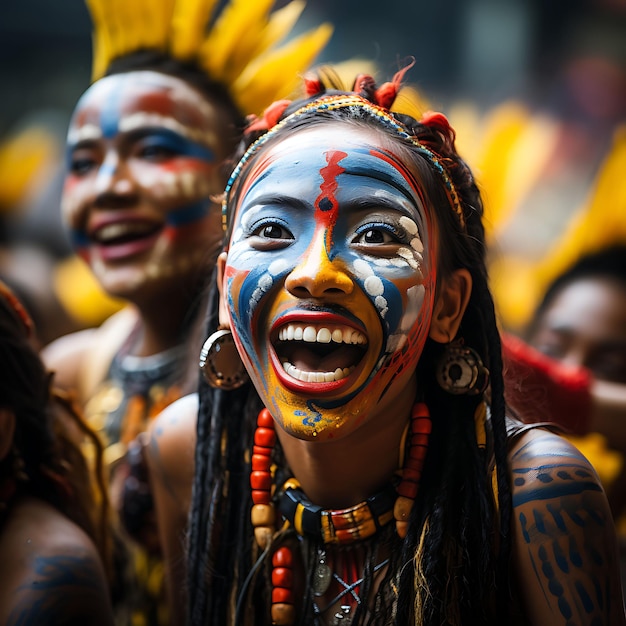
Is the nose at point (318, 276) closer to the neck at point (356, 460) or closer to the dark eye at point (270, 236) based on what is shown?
the dark eye at point (270, 236)

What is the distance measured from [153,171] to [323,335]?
4.81 feet

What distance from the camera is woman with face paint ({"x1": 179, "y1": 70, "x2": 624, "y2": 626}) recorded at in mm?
1749

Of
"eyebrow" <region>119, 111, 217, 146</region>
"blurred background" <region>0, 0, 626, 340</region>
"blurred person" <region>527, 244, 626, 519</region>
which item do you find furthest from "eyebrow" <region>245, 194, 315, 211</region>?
"blurred background" <region>0, 0, 626, 340</region>

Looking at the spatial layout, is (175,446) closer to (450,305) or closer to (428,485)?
(428,485)

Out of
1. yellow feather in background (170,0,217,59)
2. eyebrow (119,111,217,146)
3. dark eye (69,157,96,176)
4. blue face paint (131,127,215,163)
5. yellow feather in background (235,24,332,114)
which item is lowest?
dark eye (69,157,96,176)

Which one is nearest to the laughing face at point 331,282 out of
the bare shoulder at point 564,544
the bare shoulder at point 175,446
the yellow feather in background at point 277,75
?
the bare shoulder at point 564,544

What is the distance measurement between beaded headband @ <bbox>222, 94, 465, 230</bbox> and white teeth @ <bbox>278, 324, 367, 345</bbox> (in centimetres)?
47

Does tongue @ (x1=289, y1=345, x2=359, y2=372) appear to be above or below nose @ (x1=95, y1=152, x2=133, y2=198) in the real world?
below

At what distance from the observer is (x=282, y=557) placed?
198cm

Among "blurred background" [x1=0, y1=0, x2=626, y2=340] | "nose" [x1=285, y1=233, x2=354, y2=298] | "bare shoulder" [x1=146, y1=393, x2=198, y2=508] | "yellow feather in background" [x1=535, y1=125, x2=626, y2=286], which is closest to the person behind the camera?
"nose" [x1=285, y1=233, x2=354, y2=298]

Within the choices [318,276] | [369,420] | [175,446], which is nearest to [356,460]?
[369,420]

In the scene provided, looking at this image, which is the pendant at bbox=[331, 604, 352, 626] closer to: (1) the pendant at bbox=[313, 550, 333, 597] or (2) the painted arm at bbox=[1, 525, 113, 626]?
(1) the pendant at bbox=[313, 550, 333, 597]

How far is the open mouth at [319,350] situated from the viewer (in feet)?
5.70

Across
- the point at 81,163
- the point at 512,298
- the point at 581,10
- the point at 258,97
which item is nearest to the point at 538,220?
the point at 512,298
